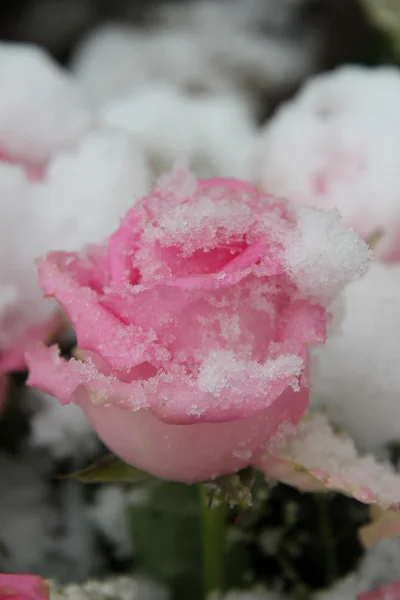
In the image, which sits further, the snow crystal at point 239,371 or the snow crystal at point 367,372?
the snow crystal at point 367,372

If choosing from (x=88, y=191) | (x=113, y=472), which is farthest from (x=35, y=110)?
(x=113, y=472)

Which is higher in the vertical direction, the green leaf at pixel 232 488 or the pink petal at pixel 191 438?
the pink petal at pixel 191 438

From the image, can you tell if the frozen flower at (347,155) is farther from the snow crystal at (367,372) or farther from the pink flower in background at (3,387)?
the pink flower in background at (3,387)

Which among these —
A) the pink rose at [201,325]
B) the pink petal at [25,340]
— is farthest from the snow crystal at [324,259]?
the pink petal at [25,340]

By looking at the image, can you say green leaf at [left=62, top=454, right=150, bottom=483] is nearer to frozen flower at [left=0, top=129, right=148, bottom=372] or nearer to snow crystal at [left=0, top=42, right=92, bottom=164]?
frozen flower at [left=0, top=129, right=148, bottom=372]

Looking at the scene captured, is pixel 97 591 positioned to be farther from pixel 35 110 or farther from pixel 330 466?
pixel 35 110

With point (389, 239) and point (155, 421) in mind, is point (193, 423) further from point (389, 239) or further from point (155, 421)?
point (389, 239)

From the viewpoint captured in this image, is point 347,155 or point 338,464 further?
point 347,155
